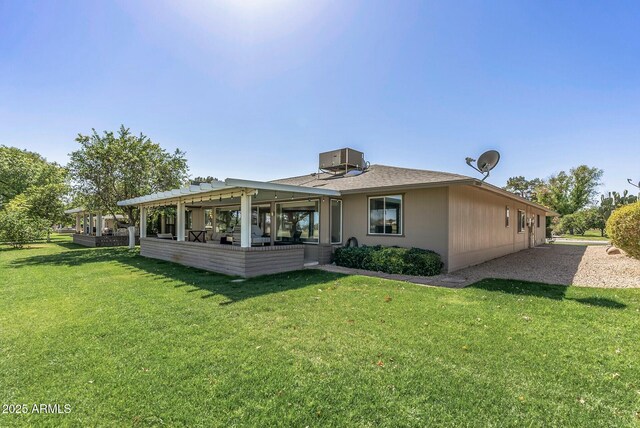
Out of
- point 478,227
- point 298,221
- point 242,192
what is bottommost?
point 478,227

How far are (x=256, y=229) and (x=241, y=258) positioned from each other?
428 cm

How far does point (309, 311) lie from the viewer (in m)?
5.18

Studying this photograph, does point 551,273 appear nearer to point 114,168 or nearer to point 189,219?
point 189,219

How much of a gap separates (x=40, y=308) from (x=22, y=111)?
43.1ft

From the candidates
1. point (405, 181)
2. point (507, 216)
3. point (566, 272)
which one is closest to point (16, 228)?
point (405, 181)

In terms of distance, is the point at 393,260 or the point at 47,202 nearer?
the point at 393,260

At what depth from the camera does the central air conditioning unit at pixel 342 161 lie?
14453mm

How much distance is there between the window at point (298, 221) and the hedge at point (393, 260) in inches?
66.0

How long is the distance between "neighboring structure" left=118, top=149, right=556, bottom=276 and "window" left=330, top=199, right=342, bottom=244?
0.04 m

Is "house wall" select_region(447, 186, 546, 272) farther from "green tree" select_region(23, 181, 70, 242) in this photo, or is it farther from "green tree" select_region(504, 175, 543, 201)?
"green tree" select_region(504, 175, 543, 201)

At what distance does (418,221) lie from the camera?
9.48 meters

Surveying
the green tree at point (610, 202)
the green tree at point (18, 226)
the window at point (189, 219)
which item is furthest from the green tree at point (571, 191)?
the green tree at point (18, 226)

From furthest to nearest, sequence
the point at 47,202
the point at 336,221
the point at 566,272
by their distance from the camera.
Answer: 1. the point at 47,202
2. the point at 336,221
3. the point at 566,272

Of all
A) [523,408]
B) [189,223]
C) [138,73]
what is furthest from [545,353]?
[189,223]
